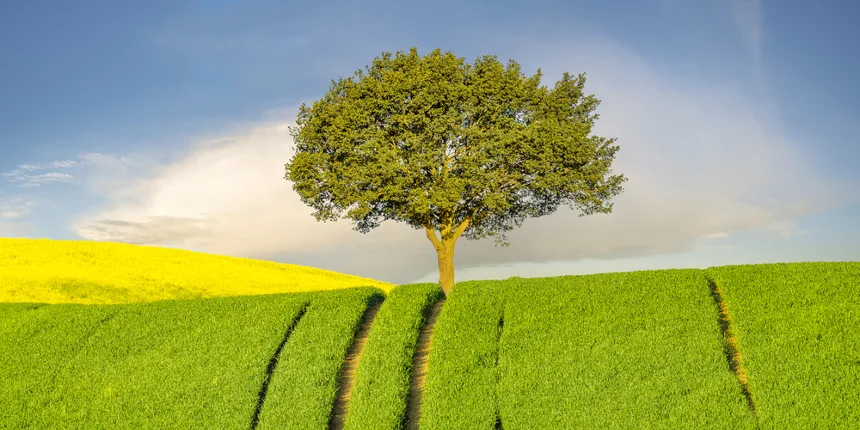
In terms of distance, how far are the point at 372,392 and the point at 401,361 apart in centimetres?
107

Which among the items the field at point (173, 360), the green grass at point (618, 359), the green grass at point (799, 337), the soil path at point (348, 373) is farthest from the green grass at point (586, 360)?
the field at point (173, 360)

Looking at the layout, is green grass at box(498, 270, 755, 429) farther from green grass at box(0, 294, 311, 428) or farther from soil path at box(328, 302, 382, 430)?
green grass at box(0, 294, 311, 428)

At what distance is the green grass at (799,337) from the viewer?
11930 millimetres

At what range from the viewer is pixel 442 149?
1127 inches

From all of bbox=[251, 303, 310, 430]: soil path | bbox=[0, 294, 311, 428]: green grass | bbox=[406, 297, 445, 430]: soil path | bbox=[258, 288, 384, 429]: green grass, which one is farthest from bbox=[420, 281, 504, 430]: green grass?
bbox=[0, 294, 311, 428]: green grass

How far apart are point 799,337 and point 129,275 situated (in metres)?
31.1

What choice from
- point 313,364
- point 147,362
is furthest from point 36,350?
point 313,364

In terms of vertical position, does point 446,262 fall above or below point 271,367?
above

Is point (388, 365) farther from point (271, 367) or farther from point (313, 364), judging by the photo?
point (271, 367)

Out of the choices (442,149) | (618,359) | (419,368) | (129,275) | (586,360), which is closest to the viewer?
(618,359)

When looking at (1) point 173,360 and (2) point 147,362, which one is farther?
(2) point 147,362

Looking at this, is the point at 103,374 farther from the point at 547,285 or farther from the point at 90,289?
the point at 90,289

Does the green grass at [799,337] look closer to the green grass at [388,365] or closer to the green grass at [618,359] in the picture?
the green grass at [618,359]

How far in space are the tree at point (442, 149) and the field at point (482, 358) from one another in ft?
35.9
